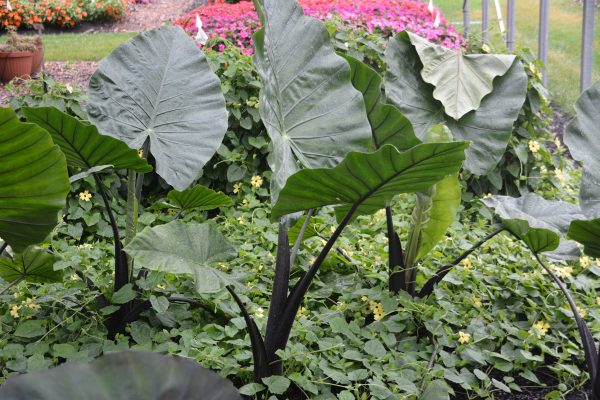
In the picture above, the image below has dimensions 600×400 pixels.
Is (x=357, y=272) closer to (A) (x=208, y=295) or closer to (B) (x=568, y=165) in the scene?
(A) (x=208, y=295)

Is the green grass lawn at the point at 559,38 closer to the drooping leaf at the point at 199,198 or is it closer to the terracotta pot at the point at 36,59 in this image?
the drooping leaf at the point at 199,198

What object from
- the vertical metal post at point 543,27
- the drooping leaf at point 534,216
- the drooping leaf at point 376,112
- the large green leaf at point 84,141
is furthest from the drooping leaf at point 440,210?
the vertical metal post at point 543,27

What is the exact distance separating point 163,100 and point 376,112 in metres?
0.66

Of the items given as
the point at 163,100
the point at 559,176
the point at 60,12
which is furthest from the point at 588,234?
the point at 60,12

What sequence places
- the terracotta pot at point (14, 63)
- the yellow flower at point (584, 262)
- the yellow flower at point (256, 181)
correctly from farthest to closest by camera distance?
the terracotta pot at point (14, 63), the yellow flower at point (256, 181), the yellow flower at point (584, 262)

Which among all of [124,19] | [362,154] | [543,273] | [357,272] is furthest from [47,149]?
[124,19]

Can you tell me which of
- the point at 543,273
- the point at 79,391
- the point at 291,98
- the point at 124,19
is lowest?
the point at 124,19

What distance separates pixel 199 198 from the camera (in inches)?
89.5

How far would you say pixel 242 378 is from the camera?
1891 millimetres

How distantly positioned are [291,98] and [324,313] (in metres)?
0.69

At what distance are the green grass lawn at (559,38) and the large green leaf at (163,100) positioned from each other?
3907 mm

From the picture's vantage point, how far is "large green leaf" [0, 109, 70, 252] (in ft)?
4.79

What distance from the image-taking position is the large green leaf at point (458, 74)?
8.06ft

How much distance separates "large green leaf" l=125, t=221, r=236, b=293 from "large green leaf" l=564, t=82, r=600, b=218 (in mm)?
930
